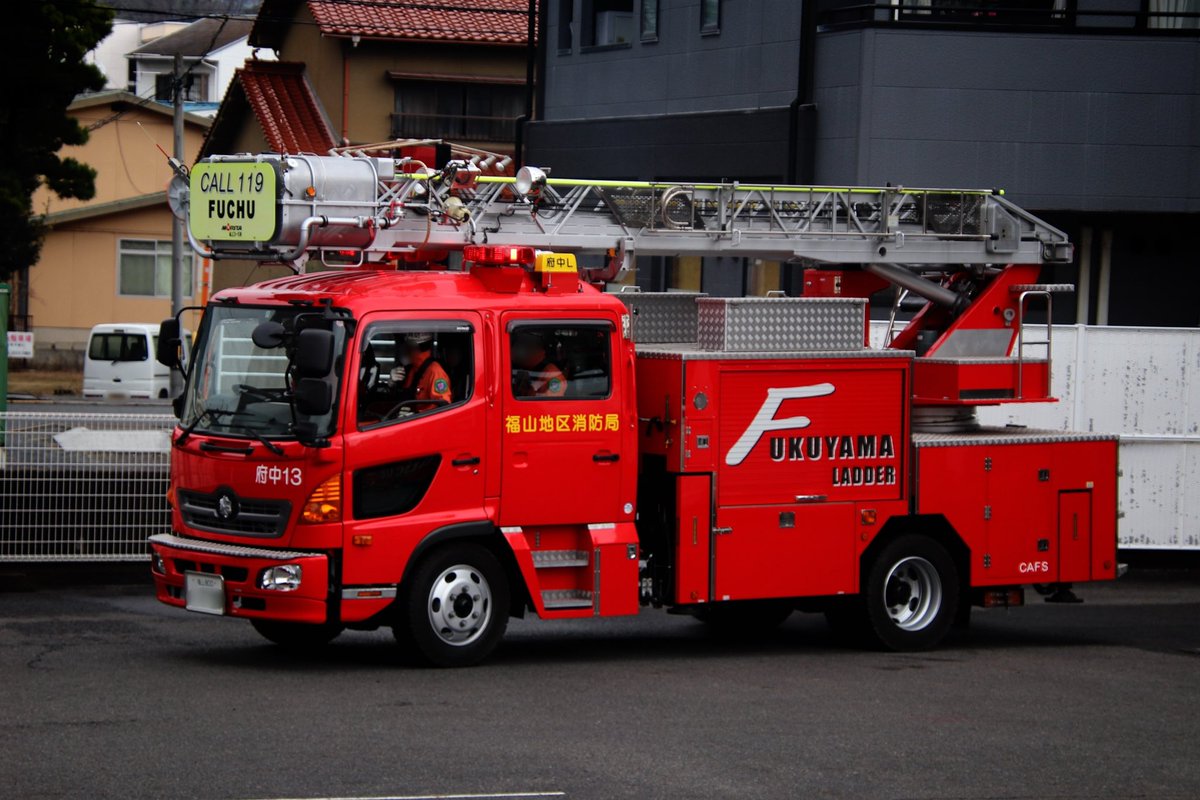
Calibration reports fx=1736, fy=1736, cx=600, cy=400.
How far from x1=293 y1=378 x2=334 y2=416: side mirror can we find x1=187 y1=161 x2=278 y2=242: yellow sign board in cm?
100

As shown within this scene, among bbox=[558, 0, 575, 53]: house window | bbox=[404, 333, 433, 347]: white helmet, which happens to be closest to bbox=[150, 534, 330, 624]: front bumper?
bbox=[404, 333, 433, 347]: white helmet

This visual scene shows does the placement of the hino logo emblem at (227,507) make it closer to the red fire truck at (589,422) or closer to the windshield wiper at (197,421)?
the red fire truck at (589,422)

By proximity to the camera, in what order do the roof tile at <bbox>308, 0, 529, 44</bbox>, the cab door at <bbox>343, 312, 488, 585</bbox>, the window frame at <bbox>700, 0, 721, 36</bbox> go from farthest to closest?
1. the roof tile at <bbox>308, 0, 529, 44</bbox>
2. the window frame at <bbox>700, 0, 721, 36</bbox>
3. the cab door at <bbox>343, 312, 488, 585</bbox>

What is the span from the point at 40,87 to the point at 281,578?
2508 centimetres

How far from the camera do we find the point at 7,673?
1062 cm

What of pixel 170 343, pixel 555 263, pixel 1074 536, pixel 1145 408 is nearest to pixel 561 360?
pixel 555 263

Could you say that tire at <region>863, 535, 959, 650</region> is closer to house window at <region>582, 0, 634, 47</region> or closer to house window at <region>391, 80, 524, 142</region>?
house window at <region>582, 0, 634, 47</region>

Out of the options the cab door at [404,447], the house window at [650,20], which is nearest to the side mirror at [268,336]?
the cab door at [404,447]

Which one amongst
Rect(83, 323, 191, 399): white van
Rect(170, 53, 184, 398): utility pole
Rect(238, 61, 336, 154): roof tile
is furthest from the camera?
Rect(238, 61, 336, 154): roof tile

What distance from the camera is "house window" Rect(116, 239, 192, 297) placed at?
51.3m

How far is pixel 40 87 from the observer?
108ft

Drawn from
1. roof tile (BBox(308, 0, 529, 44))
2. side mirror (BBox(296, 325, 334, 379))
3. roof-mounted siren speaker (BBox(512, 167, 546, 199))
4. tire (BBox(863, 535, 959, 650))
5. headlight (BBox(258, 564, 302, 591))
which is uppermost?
roof tile (BBox(308, 0, 529, 44))

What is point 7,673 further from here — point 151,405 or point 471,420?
point 151,405

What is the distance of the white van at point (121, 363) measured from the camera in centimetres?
3775
